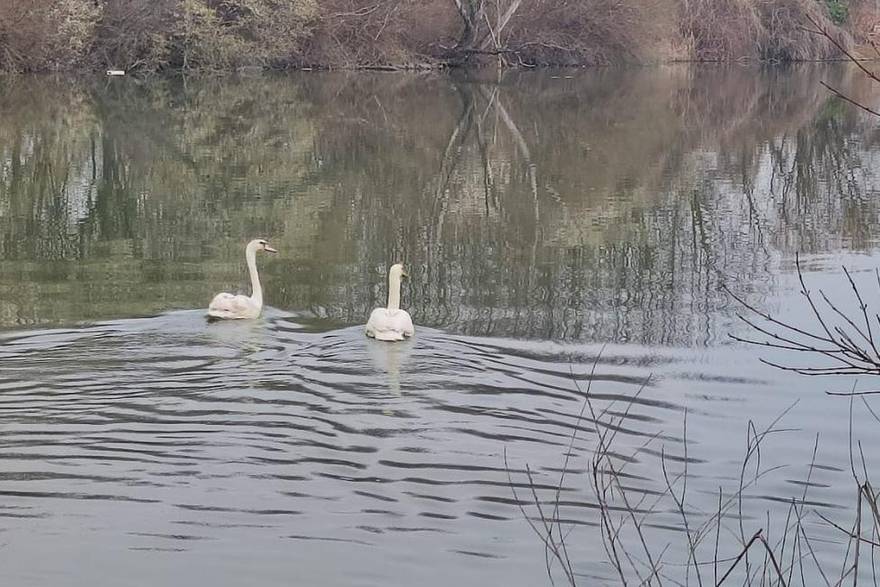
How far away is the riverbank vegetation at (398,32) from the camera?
41.2m

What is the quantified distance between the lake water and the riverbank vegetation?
17.8m

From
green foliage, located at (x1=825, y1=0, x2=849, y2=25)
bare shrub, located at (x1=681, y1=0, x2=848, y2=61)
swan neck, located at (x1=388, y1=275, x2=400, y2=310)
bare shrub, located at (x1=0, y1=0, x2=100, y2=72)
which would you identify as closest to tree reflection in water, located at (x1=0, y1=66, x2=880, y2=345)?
swan neck, located at (x1=388, y1=275, x2=400, y2=310)

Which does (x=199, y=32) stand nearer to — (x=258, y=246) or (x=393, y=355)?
(x=258, y=246)

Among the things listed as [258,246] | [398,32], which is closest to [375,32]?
[398,32]

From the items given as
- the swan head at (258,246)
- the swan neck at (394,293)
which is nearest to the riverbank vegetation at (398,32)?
the swan head at (258,246)

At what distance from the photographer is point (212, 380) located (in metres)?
8.94

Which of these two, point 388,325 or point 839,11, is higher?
point 839,11

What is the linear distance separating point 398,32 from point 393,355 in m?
40.6

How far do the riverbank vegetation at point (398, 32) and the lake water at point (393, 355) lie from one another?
1781 cm

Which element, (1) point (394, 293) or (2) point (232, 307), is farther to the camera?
(2) point (232, 307)

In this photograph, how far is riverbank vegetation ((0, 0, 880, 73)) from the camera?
4125 centimetres

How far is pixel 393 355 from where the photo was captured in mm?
9609

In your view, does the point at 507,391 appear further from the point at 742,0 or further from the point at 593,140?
the point at 742,0

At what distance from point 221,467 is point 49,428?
1.17 m
